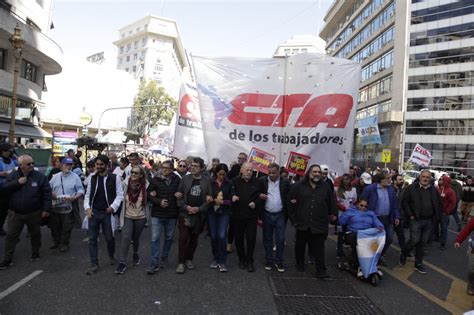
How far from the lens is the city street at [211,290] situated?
4410mm

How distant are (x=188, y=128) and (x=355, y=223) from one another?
3.76 m

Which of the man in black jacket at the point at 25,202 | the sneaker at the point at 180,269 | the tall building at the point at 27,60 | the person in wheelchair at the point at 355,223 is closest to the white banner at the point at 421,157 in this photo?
the person in wheelchair at the point at 355,223

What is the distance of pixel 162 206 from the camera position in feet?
18.7

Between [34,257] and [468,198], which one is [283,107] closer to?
[34,257]

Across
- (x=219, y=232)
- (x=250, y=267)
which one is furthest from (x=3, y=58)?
(x=250, y=267)

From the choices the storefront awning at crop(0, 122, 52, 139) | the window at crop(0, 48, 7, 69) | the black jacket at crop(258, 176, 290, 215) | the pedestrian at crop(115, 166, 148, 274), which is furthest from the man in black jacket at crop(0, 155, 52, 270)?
the window at crop(0, 48, 7, 69)

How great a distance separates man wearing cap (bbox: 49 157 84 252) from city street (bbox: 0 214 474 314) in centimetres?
32

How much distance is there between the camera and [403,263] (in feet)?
22.3

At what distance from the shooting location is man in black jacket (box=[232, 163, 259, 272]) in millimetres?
6074

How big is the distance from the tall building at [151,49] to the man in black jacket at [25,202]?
272ft

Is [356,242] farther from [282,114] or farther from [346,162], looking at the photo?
[282,114]

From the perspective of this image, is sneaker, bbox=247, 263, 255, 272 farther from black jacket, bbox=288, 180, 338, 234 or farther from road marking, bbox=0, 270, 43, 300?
road marking, bbox=0, 270, 43, 300

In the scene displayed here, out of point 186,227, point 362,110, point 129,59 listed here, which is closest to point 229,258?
point 186,227

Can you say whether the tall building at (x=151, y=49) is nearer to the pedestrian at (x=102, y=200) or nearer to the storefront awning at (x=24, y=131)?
the storefront awning at (x=24, y=131)
